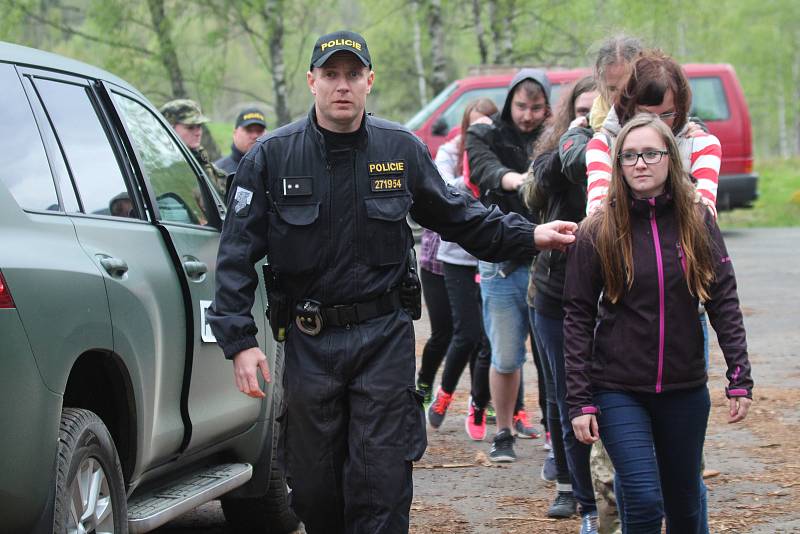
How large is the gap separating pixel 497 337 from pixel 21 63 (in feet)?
11.1

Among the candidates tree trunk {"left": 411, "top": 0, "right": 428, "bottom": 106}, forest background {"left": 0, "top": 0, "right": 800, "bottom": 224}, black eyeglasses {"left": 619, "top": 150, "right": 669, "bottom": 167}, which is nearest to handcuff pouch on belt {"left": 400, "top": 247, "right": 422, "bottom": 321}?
black eyeglasses {"left": 619, "top": 150, "right": 669, "bottom": 167}

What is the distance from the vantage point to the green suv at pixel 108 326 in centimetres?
328

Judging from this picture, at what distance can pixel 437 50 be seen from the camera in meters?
26.2

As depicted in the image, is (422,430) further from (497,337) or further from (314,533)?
(497,337)

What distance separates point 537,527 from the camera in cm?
550

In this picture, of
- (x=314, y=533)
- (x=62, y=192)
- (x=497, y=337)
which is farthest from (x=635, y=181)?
(x=497, y=337)

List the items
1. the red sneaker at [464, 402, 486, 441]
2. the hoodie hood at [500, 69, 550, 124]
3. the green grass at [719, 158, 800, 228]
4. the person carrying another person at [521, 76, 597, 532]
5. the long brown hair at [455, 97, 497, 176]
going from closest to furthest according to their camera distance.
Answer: the person carrying another person at [521, 76, 597, 532]
the hoodie hood at [500, 69, 550, 124]
the long brown hair at [455, 97, 497, 176]
the red sneaker at [464, 402, 486, 441]
the green grass at [719, 158, 800, 228]

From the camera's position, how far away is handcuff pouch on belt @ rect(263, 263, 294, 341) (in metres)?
4.06

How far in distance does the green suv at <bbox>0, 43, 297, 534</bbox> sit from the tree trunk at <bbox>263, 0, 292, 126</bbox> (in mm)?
20380

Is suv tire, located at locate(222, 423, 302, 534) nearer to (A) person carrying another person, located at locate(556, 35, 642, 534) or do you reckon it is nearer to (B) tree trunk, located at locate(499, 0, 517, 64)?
(A) person carrying another person, located at locate(556, 35, 642, 534)

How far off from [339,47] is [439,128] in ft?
47.2

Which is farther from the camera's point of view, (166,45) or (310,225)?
(166,45)

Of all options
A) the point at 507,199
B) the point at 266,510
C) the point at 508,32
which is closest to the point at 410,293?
the point at 266,510

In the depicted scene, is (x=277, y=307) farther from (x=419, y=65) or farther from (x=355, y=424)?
(x=419, y=65)
